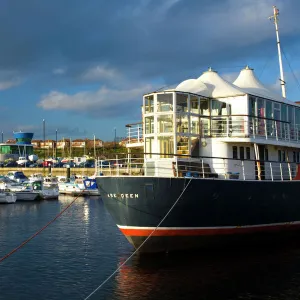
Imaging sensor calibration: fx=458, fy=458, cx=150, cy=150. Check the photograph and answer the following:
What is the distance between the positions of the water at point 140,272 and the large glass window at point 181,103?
6939 millimetres

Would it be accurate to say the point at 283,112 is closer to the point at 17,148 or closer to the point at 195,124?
the point at 195,124

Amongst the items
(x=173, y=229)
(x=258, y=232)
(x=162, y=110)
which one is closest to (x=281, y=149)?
(x=258, y=232)

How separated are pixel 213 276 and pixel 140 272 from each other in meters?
2.92

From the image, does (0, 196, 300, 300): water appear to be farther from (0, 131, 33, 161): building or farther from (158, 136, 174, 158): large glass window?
(0, 131, 33, 161): building

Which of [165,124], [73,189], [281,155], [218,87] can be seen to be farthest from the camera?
[73,189]

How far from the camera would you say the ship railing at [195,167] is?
66.1 ft

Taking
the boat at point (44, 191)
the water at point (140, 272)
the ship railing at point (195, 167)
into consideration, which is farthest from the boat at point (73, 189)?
the ship railing at point (195, 167)

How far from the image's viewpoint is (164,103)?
2238 centimetres

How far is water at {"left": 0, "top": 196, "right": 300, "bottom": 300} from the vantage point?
52.0 ft

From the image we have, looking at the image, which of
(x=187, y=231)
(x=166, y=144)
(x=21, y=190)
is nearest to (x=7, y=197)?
(x=21, y=190)

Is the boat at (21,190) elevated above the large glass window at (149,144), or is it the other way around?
the large glass window at (149,144)

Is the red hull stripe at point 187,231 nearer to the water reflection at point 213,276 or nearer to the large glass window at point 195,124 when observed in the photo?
the water reflection at point 213,276

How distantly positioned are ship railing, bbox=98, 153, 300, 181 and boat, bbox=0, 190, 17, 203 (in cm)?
3481

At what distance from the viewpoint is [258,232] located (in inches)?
847
